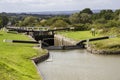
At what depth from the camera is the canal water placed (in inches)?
1486

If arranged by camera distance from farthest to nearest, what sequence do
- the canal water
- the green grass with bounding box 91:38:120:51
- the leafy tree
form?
the leafy tree → the green grass with bounding box 91:38:120:51 → the canal water

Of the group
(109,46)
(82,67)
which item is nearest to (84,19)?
(109,46)

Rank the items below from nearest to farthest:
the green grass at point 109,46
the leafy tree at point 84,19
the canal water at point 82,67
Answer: the canal water at point 82,67
the green grass at point 109,46
the leafy tree at point 84,19

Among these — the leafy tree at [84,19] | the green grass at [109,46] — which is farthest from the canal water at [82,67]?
the leafy tree at [84,19]

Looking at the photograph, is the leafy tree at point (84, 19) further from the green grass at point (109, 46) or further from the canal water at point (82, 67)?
the canal water at point (82, 67)

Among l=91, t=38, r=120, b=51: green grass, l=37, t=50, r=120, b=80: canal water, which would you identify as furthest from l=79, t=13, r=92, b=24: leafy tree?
l=37, t=50, r=120, b=80: canal water

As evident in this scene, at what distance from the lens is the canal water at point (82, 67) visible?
3773 cm

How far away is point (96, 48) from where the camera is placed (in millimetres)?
61438

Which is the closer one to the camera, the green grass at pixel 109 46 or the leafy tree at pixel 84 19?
the green grass at pixel 109 46

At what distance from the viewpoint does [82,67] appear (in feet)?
147

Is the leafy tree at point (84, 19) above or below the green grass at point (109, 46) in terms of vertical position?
below

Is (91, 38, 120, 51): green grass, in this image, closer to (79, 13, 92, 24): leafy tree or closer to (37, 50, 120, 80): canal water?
(37, 50, 120, 80): canal water

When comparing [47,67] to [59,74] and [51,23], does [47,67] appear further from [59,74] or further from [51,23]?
[51,23]

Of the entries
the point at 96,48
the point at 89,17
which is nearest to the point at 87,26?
the point at 89,17
